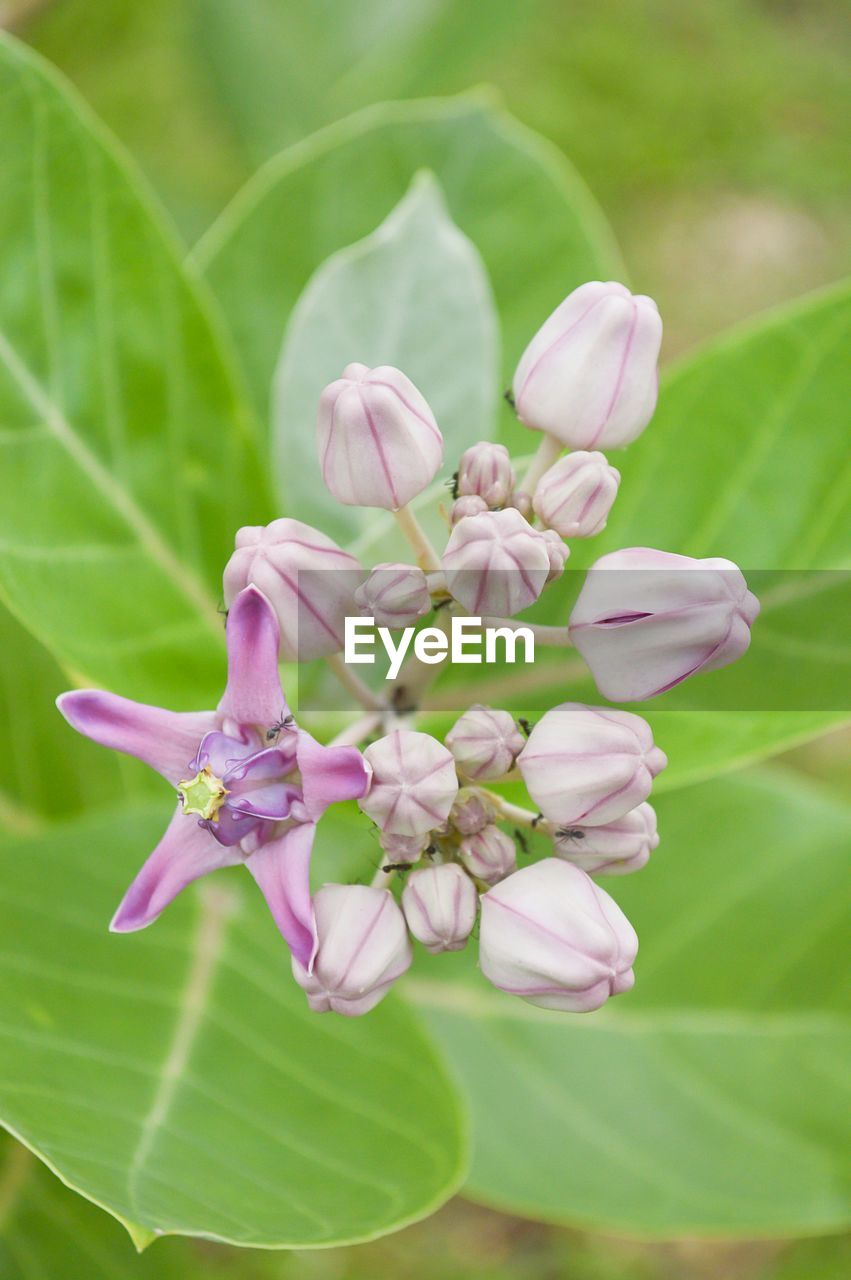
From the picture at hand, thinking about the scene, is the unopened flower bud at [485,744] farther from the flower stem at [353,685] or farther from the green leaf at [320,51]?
the green leaf at [320,51]

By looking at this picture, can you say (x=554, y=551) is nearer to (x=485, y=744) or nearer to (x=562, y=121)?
(x=485, y=744)

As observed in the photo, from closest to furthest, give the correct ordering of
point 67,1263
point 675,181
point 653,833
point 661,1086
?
point 653,833
point 67,1263
point 661,1086
point 675,181

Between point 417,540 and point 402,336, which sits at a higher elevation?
point 402,336

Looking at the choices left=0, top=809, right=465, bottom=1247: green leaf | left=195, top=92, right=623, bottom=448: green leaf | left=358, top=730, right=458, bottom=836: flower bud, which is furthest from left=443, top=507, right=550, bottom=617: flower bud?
left=195, top=92, right=623, bottom=448: green leaf

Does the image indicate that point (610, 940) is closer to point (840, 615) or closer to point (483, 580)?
point (483, 580)

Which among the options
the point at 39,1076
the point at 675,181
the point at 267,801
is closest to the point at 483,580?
the point at 267,801

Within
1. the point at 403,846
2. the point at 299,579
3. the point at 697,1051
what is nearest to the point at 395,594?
the point at 299,579

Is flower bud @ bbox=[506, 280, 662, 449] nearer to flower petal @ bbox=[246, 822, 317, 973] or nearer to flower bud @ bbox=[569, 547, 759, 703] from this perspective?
flower bud @ bbox=[569, 547, 759, 703]
